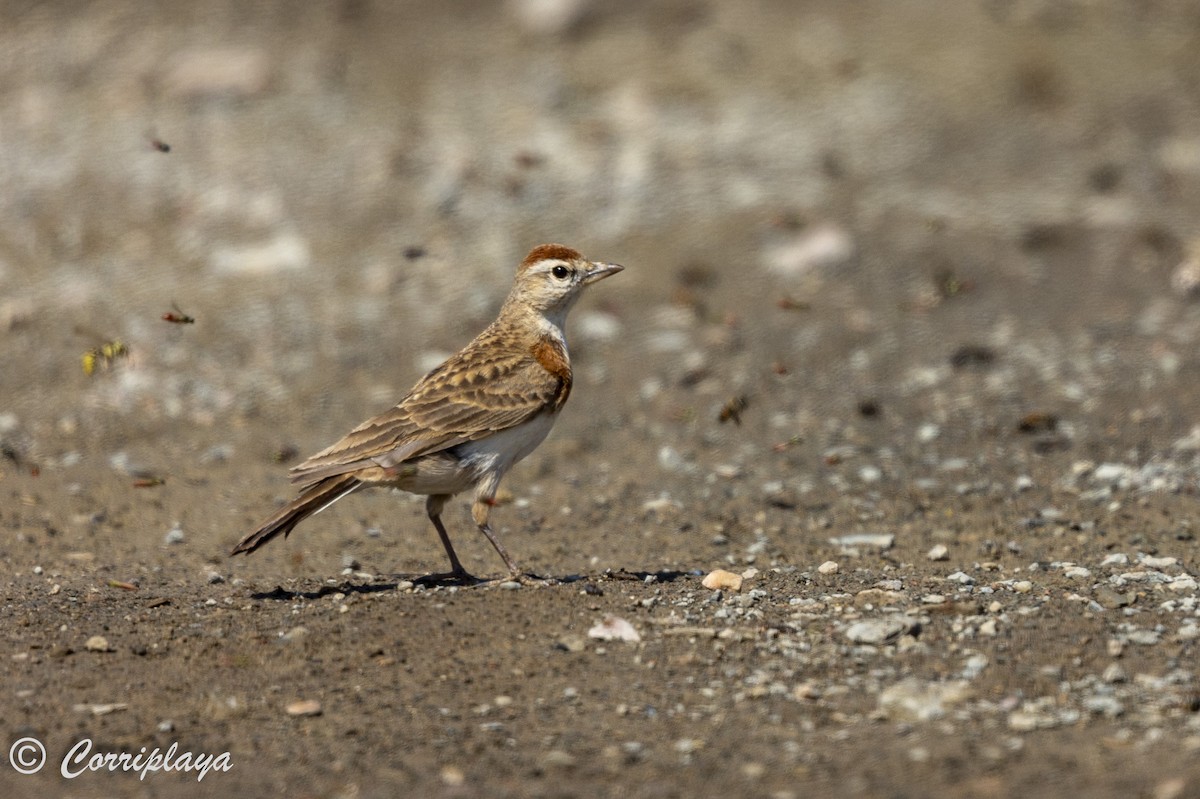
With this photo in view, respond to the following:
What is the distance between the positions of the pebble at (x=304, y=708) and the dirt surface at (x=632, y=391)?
22mm

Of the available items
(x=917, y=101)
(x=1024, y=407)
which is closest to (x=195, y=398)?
(x=1024, y=407)

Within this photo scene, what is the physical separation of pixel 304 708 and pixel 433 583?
190 centimetres

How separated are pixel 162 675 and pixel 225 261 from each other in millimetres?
7596

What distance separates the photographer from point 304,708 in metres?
6.30

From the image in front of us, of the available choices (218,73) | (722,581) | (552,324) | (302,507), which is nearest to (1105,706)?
(722,581)

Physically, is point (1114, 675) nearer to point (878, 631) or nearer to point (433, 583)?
point (878, 631)

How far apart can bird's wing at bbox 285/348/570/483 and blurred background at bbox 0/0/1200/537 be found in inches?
126

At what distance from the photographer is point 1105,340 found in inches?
501

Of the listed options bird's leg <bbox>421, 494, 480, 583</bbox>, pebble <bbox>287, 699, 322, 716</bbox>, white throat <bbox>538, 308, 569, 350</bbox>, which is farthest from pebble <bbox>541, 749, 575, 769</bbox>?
white throat <bbox>538, 308, 569, 350</bbox>

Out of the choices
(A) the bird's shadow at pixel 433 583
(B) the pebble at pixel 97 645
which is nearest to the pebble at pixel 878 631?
(A) the bird's shadow at pixel 433 583

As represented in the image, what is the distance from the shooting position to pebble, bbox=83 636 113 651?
699 cm

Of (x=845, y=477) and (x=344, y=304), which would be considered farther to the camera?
(x=344, y=304)

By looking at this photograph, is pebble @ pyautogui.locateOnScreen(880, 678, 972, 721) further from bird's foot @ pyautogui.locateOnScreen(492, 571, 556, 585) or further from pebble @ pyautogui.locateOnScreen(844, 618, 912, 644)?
bird's foot @ pyautogui.locateOnScreen(492, 571, 556, 585)

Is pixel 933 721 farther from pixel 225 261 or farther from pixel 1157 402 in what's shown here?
pixel 225 261
